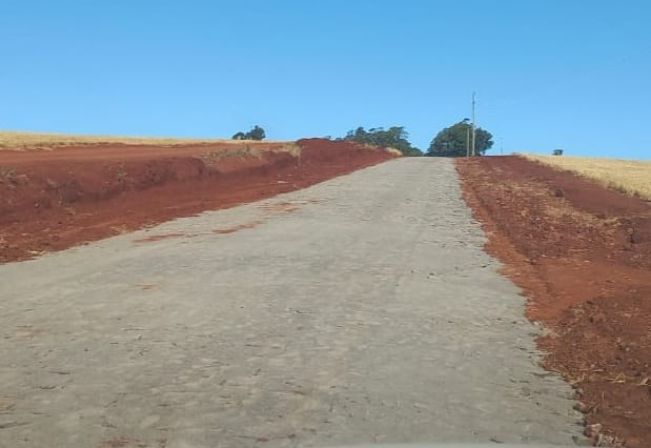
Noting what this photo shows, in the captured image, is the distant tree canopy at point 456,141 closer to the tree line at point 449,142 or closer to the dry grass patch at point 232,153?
the tree line at point 449,142

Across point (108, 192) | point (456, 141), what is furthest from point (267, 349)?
point (456, 141)

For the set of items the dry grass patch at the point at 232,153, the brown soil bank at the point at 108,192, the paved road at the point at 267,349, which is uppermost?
the dry grass patch at the point at 232,153

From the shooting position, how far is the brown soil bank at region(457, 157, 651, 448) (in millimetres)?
6642

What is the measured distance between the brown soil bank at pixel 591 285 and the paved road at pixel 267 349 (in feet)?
1.14

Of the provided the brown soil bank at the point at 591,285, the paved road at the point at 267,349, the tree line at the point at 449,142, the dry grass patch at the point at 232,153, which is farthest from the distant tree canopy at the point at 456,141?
the paved road at the point at 267,349

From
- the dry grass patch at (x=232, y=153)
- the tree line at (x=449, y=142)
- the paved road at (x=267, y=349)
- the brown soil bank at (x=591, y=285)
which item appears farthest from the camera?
the tree line at (x=449, y=142)

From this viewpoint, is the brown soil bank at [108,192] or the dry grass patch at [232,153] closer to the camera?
the brown soil bank at [108,192]

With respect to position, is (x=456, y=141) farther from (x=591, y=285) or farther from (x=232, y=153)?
(x=591, y=285)

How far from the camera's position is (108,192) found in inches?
906

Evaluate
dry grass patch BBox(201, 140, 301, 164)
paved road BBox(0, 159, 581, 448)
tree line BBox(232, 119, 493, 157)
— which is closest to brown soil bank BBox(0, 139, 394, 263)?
Answer: dry grass patch BBox(201, 140, 301, 164)

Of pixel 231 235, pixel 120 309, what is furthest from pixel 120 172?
pixel 120 309

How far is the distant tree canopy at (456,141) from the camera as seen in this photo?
142875 mm

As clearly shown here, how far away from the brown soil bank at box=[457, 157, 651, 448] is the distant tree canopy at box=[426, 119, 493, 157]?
115m

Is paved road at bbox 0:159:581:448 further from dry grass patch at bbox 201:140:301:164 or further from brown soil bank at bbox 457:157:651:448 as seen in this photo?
dry grass patch at bbox 201:140:301:164
